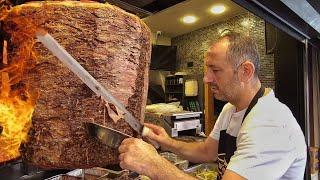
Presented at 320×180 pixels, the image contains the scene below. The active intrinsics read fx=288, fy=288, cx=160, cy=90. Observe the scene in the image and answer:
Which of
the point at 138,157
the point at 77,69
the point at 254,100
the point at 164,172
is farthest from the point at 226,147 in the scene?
the point at 77,69

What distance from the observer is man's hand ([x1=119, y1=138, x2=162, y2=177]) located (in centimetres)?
90

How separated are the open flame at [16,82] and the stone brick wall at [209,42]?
550cm

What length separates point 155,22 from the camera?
7.79 metres

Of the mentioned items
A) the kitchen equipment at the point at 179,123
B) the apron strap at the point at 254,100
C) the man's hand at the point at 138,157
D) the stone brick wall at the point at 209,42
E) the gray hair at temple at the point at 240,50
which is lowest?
the kitchen equipment at the point at 179,123

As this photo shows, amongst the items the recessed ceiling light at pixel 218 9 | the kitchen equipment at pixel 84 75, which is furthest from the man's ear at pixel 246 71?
the recessed ceiling light at pixel 218 9

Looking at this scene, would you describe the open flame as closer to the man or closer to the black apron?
the man

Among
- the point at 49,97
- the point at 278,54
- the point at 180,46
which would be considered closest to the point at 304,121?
the point at 278,54

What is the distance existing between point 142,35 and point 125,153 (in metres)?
0.38

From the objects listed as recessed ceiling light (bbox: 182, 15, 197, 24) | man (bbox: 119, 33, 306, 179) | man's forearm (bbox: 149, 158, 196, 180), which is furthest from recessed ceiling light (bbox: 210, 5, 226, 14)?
man's forearm (bbox: 149, 158, 196, 180)

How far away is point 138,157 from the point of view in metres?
0.98

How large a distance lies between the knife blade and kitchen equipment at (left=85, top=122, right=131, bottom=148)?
2.7 inches

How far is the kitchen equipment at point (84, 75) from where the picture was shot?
720 millimetres

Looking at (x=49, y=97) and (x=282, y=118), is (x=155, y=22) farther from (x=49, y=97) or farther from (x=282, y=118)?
(x=49, y=97)

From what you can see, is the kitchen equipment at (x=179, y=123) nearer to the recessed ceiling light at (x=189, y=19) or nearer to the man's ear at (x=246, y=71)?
the man's ear at (x=246, y=71)
